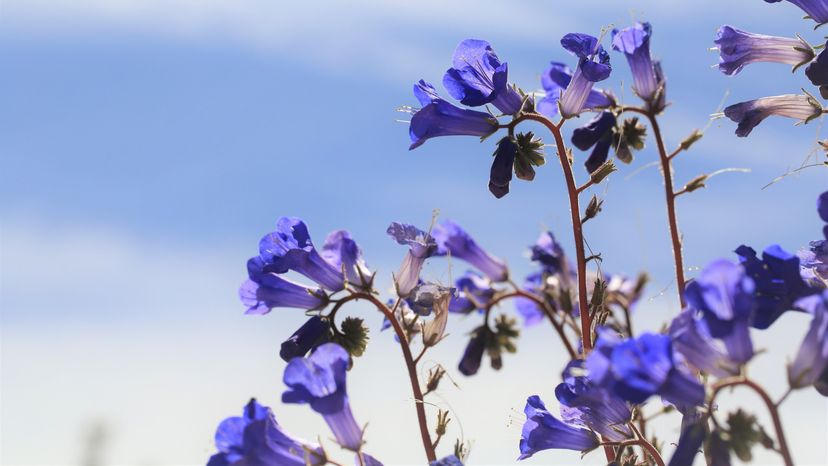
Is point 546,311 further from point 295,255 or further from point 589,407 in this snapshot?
point 295,255

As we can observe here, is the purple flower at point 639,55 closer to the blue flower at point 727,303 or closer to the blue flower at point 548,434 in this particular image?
the blue flower at point 548,434

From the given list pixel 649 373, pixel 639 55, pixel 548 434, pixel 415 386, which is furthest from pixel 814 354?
pixel 639 55

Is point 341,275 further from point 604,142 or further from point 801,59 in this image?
point 801,59

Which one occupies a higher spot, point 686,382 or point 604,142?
point 604,142

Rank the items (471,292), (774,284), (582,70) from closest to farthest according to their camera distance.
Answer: (774,284) < (582,70) < (471,292)

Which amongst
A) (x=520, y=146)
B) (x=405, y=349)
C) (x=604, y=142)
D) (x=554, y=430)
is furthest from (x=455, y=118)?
(x=554, y=430)

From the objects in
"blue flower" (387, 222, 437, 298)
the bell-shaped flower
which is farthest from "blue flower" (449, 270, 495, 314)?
the bell-shaped flower
